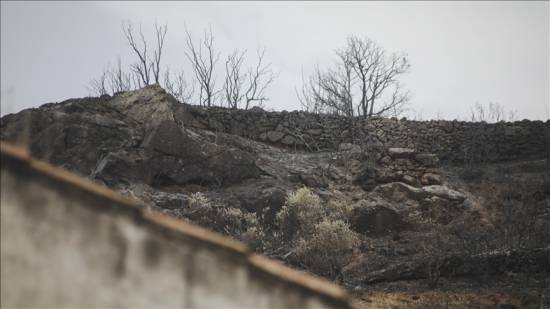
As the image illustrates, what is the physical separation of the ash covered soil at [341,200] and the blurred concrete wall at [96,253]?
5768mm

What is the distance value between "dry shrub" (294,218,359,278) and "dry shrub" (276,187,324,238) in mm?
421

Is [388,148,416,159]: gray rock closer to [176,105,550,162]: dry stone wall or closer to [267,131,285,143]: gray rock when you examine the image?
[176,105,550,162]: dry stone wall

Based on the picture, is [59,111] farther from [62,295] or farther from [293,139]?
[62,295]

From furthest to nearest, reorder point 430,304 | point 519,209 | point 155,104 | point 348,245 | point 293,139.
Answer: point 293,139 → point 155,104 → point 519,209 → point 348,245 → point 430,304

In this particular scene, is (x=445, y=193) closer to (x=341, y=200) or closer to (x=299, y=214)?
(x=341, y=200)

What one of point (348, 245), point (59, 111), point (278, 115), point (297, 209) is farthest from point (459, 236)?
point (59, 111)

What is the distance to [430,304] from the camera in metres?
7.15

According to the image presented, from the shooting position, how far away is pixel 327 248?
404 inches

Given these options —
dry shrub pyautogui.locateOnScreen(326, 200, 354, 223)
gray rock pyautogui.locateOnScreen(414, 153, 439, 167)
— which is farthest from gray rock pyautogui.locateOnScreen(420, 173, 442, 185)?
dry shrub pyautogui.locateOnScreen(326, 200, 354, 223)

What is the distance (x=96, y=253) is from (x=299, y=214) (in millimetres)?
9449

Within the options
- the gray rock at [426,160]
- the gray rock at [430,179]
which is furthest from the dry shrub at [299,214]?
the gray rock at [426,160]

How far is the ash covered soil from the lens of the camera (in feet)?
28.5

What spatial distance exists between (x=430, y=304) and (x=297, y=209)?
509 centimetres

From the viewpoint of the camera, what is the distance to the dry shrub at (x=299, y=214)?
11328 mm
